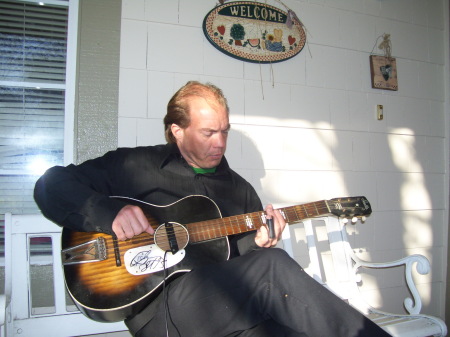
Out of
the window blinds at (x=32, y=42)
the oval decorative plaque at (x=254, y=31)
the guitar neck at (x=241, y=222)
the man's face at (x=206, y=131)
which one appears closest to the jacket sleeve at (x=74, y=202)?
the guitar neck at (x=241, y=222)

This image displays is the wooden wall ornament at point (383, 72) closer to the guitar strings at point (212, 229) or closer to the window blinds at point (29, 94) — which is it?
the guitar strings at point (212, 229)

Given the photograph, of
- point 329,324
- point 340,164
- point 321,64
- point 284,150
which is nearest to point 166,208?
point 329,324

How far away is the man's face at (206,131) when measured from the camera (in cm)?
151

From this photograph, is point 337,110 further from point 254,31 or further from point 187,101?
point 187,101

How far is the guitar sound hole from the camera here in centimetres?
124

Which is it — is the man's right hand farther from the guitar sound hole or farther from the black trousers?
the black trousers

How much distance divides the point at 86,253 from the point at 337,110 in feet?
6.13

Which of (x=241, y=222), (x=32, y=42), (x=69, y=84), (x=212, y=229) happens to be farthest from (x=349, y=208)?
(x=32, y=42)

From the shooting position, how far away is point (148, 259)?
1.19m

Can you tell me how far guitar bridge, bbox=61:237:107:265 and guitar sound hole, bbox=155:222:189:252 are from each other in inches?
7.9

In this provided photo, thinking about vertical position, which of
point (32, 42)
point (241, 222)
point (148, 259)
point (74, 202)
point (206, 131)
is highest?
point (32, 42)

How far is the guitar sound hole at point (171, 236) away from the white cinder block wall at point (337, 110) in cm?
73

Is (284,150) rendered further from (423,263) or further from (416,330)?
(416,330)

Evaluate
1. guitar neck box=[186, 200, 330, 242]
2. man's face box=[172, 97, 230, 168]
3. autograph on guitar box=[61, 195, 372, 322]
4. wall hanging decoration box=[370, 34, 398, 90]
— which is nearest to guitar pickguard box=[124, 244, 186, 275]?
autograph on guitar box=[61, 195, 372, 322]
